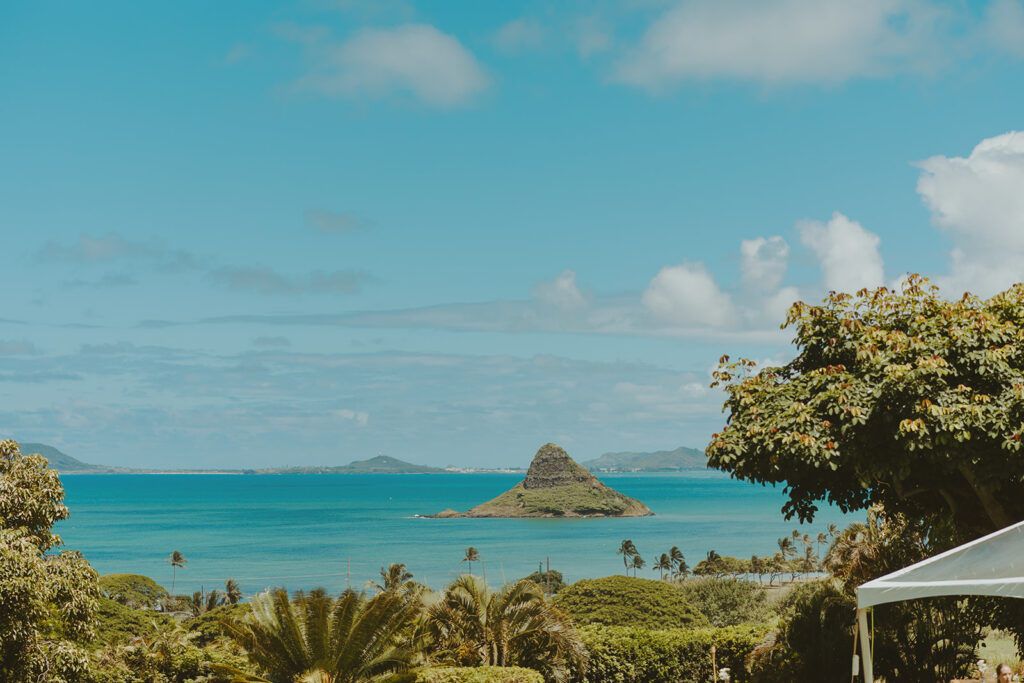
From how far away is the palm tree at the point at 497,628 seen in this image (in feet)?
59.2

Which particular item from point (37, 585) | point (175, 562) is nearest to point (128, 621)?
point (37, 585)

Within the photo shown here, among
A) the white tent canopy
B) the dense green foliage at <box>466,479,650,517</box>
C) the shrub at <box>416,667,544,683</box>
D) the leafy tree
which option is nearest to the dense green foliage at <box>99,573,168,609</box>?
the leafy tree

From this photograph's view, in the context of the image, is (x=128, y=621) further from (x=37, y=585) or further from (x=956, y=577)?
(x=956, y=577)

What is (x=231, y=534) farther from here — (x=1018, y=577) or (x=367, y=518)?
(x=1018, y=577)

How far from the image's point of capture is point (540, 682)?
15.8m

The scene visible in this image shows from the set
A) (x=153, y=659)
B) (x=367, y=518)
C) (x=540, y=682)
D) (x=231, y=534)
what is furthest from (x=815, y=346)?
(x=367, y=518)

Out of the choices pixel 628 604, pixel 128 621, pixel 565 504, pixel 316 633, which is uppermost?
pixel 565 504

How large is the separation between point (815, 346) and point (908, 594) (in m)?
7.85

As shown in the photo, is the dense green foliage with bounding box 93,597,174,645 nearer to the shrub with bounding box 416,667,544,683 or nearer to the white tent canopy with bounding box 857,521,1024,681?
the shrub with bounding box 416,667,544,683

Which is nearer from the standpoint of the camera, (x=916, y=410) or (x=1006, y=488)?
(x=916, y=410)

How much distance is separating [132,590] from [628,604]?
115ft

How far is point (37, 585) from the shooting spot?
468 inches

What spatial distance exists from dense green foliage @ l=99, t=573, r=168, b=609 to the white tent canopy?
54429 millimetres

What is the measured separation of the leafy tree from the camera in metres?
11.7
